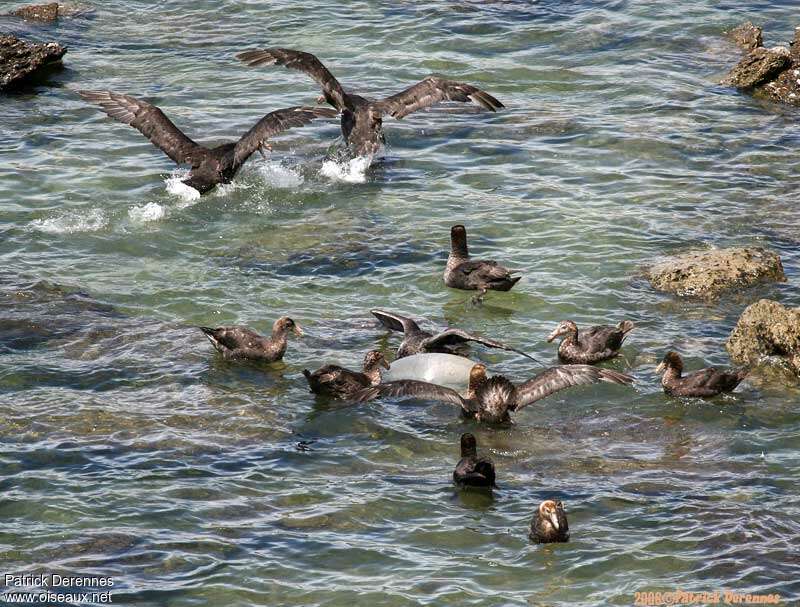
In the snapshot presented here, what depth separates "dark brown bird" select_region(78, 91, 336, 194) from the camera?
17156 millimetres

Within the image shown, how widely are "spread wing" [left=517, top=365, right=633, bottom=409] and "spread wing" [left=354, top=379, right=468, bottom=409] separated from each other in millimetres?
570

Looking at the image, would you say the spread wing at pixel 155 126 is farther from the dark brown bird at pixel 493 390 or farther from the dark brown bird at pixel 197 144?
the dark brown bird at pixel 493 390

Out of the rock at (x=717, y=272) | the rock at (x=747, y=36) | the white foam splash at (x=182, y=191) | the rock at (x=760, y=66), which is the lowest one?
the rock at (x=717, y=272)

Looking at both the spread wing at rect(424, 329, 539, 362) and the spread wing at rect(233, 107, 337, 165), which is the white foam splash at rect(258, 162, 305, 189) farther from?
the spread wing at rect(424, 329, 539, 362)

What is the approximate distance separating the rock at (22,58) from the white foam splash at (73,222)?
16.4 feet

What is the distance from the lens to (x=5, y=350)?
1288 cm

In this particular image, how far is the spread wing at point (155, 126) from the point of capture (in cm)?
1744

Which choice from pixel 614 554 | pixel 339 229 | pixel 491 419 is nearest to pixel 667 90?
pixel 339 229

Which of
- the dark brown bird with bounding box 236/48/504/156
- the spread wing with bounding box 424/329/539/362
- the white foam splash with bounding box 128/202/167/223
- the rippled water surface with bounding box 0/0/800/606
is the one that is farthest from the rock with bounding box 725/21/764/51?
the spread wing with bounding box 424/329/539/362

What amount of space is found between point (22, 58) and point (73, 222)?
557 cm

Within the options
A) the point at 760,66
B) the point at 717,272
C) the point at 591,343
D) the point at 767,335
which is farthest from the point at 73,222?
the point at 760,66

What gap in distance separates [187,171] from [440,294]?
5.06 metres

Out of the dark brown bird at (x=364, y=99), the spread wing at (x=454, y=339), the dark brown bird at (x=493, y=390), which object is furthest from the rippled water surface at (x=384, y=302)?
the dark brown bird at (x=364, y=99)

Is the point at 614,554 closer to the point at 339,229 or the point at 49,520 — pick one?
the point at 49,520
